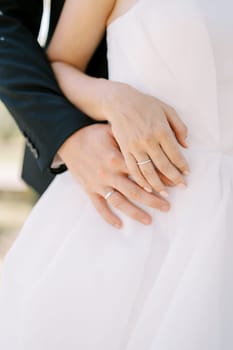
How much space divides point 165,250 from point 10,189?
2395 millimetres

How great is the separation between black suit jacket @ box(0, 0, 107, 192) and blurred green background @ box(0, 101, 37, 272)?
6.31ft

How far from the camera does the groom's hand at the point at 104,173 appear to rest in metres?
1.29

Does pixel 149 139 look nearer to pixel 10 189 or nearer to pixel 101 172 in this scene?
pixel 101 172

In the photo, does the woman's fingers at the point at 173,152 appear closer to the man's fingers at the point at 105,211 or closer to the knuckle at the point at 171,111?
the knuckle at the point at 171,111

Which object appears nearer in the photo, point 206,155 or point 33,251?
point 206,155

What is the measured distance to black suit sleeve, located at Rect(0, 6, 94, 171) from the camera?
4.53 feet

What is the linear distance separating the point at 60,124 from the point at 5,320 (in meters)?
0.37

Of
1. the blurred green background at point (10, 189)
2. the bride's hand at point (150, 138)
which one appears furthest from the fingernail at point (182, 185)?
the blurred green background at point (10, 189)

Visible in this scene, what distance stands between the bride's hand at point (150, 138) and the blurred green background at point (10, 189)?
6.94 feet

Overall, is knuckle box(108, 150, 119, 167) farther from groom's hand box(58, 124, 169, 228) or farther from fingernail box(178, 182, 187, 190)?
fingernail box(178, 182, 187, 190)

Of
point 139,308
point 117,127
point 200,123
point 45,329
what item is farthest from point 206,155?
point 45,329

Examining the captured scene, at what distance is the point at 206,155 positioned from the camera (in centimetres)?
126

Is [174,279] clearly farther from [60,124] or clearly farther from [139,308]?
[60,124]

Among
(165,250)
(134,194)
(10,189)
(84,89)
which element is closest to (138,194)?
(134,194)
